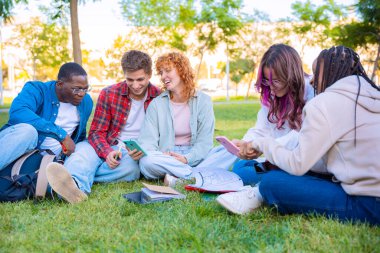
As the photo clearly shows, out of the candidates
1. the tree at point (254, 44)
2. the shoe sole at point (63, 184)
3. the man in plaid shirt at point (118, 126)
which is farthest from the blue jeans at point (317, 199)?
the tree at point (254, 44)

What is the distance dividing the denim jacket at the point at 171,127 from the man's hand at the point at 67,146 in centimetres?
65

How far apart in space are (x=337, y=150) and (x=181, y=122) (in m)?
2.14

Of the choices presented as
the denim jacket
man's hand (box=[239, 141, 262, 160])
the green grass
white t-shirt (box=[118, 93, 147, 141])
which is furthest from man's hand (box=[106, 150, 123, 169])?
man's hand (box=[239, 141, 262, 160])

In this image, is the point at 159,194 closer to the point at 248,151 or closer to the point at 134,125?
the point at 248,151

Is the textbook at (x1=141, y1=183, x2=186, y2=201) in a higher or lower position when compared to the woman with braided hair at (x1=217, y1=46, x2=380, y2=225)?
lower

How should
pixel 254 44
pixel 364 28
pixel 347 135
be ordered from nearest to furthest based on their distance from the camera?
pixel 347 135, pixel 364 28, pixel 254 44

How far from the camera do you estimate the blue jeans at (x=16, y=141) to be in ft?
11.3

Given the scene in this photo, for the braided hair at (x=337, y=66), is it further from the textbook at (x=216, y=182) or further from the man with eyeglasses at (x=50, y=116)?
the man with eyeglasses at (x=50, y=116)

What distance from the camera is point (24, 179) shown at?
346cm

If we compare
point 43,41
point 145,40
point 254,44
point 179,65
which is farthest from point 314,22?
point 179,65

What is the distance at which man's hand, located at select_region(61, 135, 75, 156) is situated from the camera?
3879 millimetres

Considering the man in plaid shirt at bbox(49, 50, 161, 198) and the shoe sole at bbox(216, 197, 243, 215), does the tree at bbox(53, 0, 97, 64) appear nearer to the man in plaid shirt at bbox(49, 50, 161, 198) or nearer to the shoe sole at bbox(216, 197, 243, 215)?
the man in plaid shirt at bbox(49, 50, 161, 198)

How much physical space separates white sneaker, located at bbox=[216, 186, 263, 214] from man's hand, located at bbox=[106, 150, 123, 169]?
145 centimetres

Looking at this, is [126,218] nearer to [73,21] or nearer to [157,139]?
[157,139]
